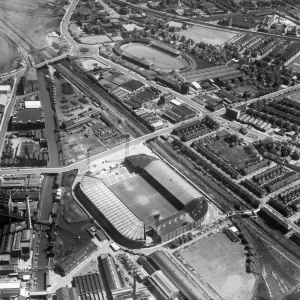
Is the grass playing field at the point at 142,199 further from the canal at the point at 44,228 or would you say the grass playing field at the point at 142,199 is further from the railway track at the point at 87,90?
the railway track at the point at 87,90

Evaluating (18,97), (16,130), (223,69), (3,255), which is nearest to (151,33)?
(223,69)

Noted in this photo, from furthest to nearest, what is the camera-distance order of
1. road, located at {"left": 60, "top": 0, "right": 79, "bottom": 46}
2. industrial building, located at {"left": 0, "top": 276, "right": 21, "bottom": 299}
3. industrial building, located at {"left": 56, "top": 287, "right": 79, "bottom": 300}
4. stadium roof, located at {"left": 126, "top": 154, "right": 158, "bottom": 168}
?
1. road, located at {"left": 60, "top": 0, "right": 79, "bottom": 46}
2. stadium roof, located at {"left": 126, "top": 154, "right": 158, "bottom": 168}
3. industrial building, located at {"left": 0, "top": 276, "right": 21, "bottom": 299}
4. industrial building, located at {"left": 56, "top": 287, "right": 79, "bottom": 300}

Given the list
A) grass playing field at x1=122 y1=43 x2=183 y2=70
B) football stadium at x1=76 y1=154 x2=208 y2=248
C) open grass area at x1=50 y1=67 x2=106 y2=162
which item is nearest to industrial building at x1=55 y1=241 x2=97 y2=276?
football stadium at x1=76 y1=154 x2=208 y2=248

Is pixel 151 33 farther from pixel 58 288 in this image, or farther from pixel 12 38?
pixel 58 288

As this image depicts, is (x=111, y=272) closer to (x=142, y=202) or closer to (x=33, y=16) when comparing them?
(x=142, y=202)

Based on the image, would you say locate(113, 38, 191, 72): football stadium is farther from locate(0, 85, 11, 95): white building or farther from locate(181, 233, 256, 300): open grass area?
locate(181, 233, 256, 300): open grass area

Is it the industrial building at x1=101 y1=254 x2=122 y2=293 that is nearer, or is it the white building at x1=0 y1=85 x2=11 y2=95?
the industrial building at x1=101 y1=254 x2=122 y2=293
